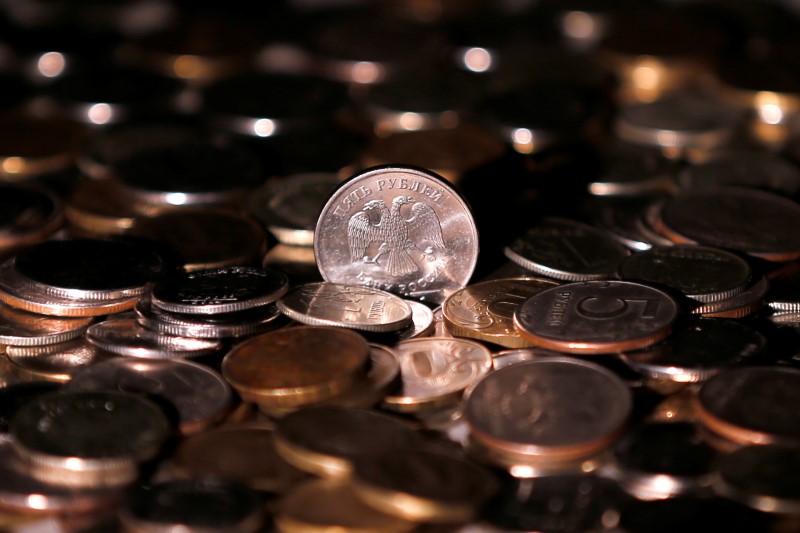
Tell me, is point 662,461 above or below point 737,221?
below

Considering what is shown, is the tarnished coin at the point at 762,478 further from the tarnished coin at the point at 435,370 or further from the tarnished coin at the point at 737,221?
the tarnished coin at the point at 737,221

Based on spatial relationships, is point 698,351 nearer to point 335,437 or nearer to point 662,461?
point 662,461

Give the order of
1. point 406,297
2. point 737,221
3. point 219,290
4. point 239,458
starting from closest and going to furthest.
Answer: point 239,458 → point 219,290 → point 406,297 → point 737,221

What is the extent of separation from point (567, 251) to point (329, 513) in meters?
0.75

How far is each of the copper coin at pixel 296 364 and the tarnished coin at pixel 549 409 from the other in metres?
0.19

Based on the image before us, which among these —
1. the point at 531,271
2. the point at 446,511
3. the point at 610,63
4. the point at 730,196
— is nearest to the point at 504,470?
the point at 446,511

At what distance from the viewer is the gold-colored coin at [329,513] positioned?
121 centimetres

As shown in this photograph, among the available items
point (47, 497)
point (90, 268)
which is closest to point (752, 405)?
point (47, 497)

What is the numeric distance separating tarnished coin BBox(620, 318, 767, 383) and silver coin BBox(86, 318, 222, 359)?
646 millimetres

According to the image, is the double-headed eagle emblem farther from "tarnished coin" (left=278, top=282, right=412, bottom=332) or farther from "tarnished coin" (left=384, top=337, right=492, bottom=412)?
"tarnished coin" (left=384, top=337, right=492, bottom=412)

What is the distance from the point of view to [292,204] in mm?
1936

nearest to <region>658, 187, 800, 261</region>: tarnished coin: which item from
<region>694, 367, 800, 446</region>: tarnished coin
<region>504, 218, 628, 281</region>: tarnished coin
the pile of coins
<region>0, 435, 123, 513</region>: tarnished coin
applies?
the pile of coins

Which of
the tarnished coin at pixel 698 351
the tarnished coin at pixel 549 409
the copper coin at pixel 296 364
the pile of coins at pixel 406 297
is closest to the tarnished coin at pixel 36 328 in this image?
the pile of coins at pixel 406 297

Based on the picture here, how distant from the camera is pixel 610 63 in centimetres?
268
